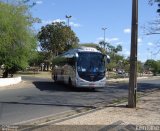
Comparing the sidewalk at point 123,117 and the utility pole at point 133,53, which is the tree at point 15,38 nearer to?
the utility pole at point 133,53

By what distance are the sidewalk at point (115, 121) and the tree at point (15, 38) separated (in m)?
24.4

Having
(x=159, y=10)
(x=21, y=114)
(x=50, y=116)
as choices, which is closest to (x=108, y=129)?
(x=50, y=116)

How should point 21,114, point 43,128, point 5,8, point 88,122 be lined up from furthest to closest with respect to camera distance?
point 5,8 → point 21,114 → point 88,122 → point 43,128

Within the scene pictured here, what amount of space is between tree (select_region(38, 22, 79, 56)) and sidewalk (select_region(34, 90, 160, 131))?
74382 millimetres

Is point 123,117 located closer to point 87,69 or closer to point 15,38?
point 87,69

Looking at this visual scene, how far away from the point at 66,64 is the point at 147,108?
20.1 m

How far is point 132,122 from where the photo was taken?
1373 cm

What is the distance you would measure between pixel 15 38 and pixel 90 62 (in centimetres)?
1142

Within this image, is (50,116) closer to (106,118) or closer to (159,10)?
(106,118)

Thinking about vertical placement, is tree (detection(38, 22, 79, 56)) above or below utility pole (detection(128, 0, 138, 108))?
above

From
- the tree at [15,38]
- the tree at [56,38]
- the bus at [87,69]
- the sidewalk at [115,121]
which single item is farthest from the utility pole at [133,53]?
the tree at [56,38]

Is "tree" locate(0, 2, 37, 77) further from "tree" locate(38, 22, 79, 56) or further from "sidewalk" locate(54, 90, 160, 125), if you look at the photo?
"tree" locate(38, 22, 79, 56)

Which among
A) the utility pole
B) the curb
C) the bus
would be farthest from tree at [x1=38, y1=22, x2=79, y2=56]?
the utility pole

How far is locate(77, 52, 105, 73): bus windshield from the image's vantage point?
33.6m
